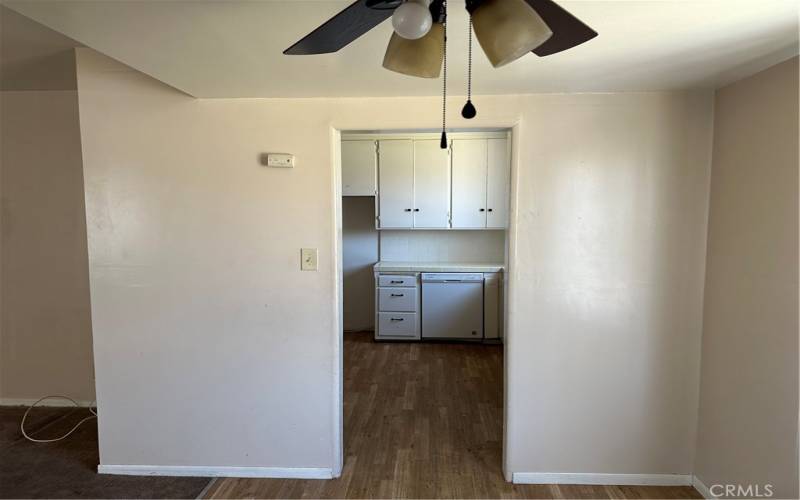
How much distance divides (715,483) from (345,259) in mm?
3658

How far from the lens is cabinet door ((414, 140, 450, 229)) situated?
3.96 meters

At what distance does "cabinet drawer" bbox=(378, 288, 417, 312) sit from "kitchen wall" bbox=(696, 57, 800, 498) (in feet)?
8.51

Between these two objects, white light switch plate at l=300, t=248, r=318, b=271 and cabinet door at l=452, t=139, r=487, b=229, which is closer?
white light switch plate at l=300, t=248, r=318, b=271

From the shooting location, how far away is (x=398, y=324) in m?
4.11

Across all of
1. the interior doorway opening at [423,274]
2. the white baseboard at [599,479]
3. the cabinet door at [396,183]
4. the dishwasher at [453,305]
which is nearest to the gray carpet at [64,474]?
the interior doorway opening at [423,274]

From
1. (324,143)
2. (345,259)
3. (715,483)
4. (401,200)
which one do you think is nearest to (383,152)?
(401,200)

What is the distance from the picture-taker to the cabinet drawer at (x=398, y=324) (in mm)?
4090

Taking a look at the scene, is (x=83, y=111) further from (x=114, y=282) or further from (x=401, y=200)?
(x=401, y=200)

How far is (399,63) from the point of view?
997mm

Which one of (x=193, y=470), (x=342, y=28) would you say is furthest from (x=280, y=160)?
(x=193, y=470)

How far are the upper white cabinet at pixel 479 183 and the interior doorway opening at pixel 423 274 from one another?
0.01 meters

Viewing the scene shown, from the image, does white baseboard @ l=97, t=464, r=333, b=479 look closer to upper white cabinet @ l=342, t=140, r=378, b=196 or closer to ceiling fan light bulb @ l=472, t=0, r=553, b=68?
ceiling fan light bulb @ l=472, t=0, r=553, b=68

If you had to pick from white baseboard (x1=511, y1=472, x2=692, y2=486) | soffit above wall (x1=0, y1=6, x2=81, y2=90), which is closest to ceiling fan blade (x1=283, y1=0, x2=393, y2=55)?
soffit above wall (x1=0, y1=6, x2=81, y2=90)

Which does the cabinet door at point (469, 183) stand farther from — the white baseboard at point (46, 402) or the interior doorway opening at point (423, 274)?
the white baseboard at point (46, 402)
